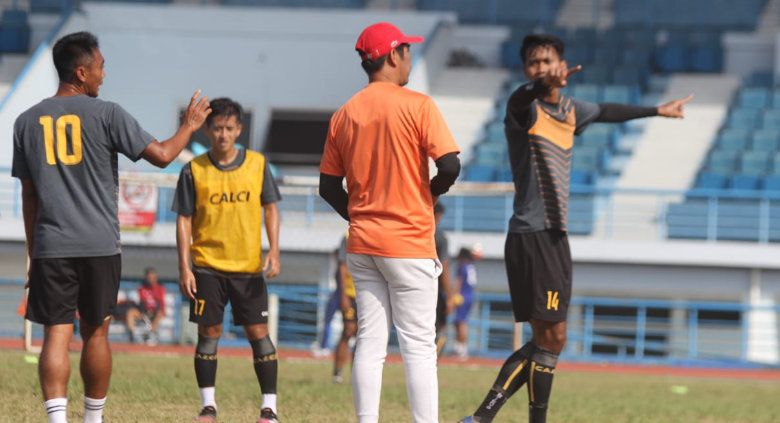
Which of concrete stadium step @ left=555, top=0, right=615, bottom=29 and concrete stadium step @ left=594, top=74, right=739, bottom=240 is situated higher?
concrete stadium step @ left=555, top=0, right=615, bottom=29

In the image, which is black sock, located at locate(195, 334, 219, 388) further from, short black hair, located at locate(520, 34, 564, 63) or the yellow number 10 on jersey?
short black hair, located at locate(520, 34, 564, 63)

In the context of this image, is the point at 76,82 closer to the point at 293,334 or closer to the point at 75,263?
the point at 75,263

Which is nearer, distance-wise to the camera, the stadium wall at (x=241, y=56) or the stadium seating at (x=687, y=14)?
the stadium wall at (x=241, y=56)

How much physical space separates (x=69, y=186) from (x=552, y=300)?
2.61m

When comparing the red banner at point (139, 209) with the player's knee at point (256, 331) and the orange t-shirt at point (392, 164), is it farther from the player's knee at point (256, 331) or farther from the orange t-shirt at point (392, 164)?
the orange t-shirt at point (392, 164)

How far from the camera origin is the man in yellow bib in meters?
8.62

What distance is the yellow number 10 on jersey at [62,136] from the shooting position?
6.74 m

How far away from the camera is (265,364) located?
859 cm

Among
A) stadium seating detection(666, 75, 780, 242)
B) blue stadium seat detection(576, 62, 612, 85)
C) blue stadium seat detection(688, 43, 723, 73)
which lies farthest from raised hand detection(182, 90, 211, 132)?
blue stadium seat detection(688, 43, 723, 73)

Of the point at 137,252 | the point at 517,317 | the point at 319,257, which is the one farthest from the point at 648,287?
the point at 517,317

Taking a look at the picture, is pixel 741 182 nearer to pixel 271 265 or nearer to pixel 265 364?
pixel 271 265

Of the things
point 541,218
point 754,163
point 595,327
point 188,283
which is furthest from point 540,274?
point 754,163

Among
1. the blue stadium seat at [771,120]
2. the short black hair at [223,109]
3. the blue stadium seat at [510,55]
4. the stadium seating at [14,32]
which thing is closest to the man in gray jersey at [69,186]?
the short black hair at [223,109]

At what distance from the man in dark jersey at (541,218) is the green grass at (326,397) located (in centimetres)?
170
